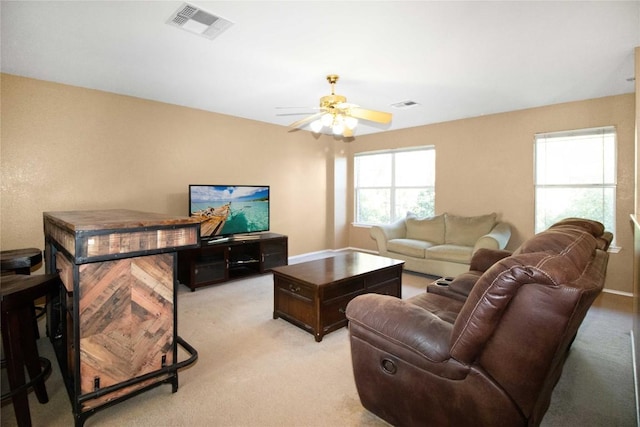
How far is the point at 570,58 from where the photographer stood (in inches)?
117

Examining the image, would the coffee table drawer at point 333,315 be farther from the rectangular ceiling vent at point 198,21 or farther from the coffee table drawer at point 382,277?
the rectangular ceiling vent at point 198,21

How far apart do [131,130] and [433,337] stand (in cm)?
431

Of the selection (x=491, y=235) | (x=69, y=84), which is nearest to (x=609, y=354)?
(x=491, y=235)

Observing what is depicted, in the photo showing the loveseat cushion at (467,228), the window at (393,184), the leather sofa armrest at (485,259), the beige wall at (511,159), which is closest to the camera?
the leather sofa armrest at (485,259)

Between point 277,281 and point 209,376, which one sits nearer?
point 209,376

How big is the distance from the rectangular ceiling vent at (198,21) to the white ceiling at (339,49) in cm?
5

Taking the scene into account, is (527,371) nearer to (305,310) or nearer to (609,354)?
(305,310)

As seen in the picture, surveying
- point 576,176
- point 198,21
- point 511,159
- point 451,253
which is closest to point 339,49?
point 198,21

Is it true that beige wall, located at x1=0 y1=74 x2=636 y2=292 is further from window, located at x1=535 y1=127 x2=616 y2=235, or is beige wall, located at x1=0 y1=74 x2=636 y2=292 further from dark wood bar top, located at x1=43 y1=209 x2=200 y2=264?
dark wood bar top, located at x1=43 y1=209 x2=200 y2=264

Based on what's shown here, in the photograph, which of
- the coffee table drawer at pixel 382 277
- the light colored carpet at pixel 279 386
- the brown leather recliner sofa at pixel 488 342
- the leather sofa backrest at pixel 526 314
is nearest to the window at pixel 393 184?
the coffee table drawer at pixel 382 277

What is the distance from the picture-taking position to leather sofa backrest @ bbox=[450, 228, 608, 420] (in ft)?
3.61

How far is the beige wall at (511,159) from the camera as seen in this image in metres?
3.92

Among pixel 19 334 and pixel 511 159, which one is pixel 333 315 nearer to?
pixel 19 334

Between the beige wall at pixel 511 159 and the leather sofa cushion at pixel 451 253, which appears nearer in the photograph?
the beige wall at pixel 511 159
